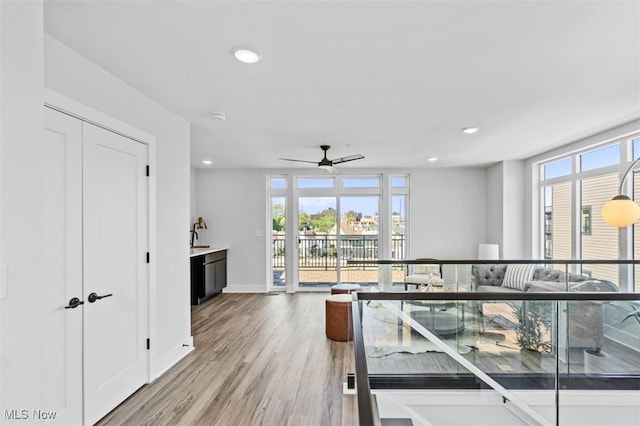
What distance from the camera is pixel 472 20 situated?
5.57 feet

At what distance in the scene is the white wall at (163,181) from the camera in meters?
2.16

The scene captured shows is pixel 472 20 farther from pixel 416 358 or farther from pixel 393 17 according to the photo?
pixel 416 358

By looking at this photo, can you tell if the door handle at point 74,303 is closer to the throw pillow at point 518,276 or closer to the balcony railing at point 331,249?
the balcony railing at point 331,249

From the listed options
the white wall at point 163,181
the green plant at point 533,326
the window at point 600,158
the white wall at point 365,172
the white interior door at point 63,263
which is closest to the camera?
the white interior door at point 63,263

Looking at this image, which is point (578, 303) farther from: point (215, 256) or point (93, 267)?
point (215, 256)

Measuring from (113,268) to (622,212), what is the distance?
4.07 metres

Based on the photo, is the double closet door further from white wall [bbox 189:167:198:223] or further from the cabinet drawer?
white wall [bbox 189:167:198:223]

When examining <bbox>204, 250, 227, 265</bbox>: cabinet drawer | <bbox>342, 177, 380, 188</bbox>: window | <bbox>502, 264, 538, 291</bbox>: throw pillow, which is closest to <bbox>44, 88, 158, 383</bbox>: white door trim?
<bbox>204, 250, 227, 265</bbox>: cabinet drawer

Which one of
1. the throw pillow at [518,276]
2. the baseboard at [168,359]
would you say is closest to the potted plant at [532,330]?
the throw pillow at [518,276]

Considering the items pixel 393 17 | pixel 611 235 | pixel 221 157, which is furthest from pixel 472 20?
pixel 221 157

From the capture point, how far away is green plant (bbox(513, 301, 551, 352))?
315 cm

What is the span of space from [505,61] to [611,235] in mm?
3310

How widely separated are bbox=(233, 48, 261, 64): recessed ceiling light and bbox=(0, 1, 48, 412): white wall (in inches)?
37.7

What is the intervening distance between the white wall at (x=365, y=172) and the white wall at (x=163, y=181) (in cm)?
316
